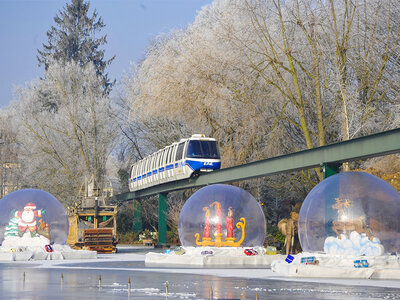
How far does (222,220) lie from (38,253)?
9.19 m

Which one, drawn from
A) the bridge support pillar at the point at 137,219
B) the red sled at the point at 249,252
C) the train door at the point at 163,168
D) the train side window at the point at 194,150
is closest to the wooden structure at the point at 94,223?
the train door at the point at 163,168

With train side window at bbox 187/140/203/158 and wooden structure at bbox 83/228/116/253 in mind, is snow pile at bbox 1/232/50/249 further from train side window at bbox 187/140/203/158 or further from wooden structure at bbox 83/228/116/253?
train side window at bbox 187/140/203/158

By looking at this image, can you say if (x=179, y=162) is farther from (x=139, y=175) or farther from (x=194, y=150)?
(x=139, y=175)

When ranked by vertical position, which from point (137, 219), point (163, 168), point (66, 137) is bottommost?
point (137, 219)

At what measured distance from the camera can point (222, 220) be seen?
89.8ft

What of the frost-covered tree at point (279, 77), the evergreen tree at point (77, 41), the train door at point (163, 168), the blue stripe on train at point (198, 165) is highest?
the evergreen tree at point (77, 41)

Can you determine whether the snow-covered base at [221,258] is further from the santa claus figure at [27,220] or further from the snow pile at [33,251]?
the santa claus figure at [27,220]

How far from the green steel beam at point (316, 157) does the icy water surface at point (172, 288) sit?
7238 millimetres

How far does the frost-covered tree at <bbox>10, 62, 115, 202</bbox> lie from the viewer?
63.6 m

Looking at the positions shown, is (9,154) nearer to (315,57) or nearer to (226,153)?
Answer: (226,153)

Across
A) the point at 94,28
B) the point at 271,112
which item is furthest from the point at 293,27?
the point at 94,28

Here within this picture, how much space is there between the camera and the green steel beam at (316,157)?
23641mm

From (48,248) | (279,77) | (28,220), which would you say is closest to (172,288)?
(48,248)

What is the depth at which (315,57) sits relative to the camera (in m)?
37.0
